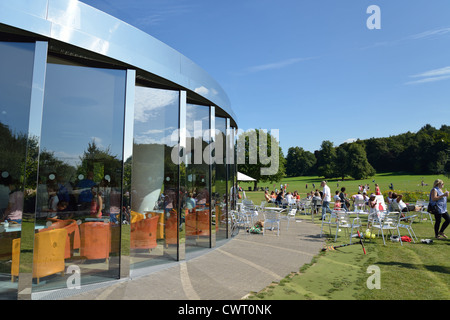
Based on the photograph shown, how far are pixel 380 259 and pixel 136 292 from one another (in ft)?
17.6

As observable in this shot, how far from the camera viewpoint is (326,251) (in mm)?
7309

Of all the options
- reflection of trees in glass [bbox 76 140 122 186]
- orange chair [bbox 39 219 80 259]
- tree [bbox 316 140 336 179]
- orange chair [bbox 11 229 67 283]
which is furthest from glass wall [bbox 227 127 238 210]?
tree [bbox 316 140 336 179]

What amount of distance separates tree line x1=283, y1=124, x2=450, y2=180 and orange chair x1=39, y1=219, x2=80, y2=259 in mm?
77624

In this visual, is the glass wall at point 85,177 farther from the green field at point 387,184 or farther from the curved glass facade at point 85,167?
the green field at point 387,184

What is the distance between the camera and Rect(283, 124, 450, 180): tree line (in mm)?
69875

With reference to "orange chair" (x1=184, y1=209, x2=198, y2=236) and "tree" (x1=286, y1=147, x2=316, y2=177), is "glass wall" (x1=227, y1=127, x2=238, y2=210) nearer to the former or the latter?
"orange chair" (x1=184, y1=209, x2=198, y2=236)

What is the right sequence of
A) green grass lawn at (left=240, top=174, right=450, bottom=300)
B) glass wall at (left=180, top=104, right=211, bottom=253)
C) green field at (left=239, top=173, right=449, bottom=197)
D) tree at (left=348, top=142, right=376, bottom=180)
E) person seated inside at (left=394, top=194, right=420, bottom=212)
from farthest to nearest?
tree at (left=348, top=142, right=376, bottom=180)
green field at (left=239, top=173, right=449, bottom=197)
person seated inside at (left=394, top=194, right=420, bottom=212)
glass wall at (left=180, top=104, right=211, bottom=253)
green grass lawn at (left=240, top=174, right=450, bottom=300)

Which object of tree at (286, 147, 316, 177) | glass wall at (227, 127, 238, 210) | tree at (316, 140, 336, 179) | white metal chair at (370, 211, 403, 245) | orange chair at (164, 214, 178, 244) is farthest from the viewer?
tree at (286, 147, 316, 177)

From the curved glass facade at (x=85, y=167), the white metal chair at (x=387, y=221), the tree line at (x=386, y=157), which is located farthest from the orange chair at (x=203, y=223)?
the tree line at (x=386, y=157)

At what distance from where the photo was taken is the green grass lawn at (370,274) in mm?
4211

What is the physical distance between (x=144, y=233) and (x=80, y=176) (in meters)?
1.92

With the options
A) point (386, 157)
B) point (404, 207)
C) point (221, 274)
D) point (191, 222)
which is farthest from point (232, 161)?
point (386, 157)
